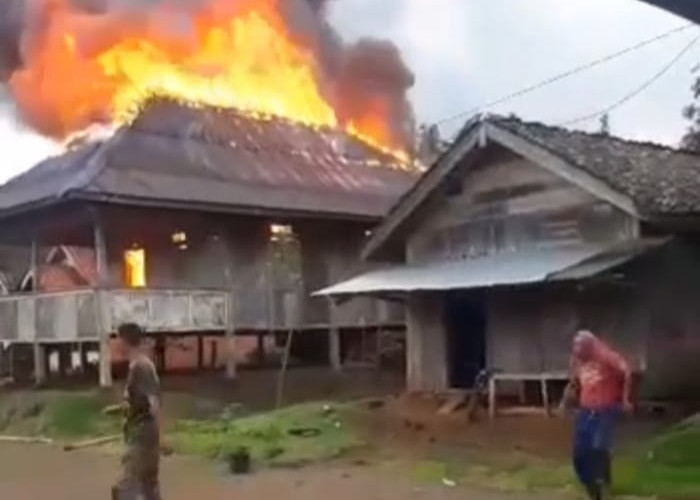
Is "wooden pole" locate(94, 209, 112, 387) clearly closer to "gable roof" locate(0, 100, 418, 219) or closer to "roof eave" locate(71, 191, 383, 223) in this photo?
"roof eave" locate(71, 191, 383, 223)

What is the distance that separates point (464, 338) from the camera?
21.8 metres

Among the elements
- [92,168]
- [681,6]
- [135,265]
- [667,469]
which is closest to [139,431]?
[667,469]

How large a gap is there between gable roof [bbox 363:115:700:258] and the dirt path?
586cm

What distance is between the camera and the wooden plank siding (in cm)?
1841

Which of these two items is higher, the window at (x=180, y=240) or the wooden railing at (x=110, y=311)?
the window at (x=180, y=240)

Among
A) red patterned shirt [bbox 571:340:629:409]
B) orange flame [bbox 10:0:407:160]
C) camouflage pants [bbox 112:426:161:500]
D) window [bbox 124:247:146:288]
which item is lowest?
camouflage pants [bbox 112:426:161:500]

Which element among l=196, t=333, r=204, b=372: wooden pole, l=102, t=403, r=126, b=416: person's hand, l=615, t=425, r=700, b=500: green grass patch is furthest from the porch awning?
l=196, t=333, r=204, b=372: wooden pole

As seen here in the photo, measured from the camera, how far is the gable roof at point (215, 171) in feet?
78.2

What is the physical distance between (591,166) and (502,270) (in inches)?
80.1

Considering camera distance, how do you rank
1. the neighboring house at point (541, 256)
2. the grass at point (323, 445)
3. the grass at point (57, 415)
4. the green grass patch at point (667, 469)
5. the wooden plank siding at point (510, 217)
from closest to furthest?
the green grass patch at point (667, 469), the grass at point (323, 445), the neighboring house at point (541, 256), the wooden plank siding at point (510, 217), the grass at point (57, 415)

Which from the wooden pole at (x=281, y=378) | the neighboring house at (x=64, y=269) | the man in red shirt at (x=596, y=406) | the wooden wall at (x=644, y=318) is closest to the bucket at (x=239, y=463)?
the man in red shirt at (x=596, y=406)

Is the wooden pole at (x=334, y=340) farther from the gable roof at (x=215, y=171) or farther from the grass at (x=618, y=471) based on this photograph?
the grass at (x=618, y=471)

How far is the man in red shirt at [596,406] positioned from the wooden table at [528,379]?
6.91 metres

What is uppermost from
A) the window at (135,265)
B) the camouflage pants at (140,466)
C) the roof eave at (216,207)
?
the roof eave at (216,207)
